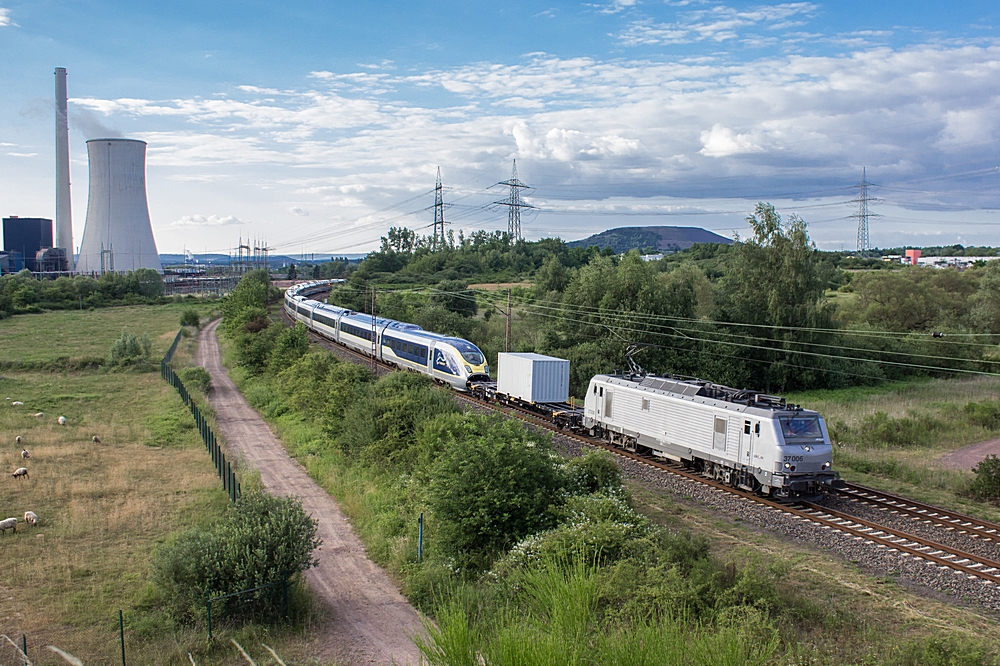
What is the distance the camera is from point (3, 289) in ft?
329

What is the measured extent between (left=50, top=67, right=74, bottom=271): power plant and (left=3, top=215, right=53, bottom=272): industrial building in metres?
46.2

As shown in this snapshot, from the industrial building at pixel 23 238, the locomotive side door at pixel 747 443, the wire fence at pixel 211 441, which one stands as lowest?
the wire fence at pixel 211 441

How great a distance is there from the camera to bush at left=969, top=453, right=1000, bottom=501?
22.0 meters

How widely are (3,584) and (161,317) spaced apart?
88.4m

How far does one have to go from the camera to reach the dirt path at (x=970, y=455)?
27128mm

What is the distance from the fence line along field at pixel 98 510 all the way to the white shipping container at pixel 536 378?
13533mm

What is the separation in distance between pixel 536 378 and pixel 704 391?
32.2 ft

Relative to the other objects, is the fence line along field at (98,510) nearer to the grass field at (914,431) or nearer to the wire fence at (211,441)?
the wire fence at (211,441)

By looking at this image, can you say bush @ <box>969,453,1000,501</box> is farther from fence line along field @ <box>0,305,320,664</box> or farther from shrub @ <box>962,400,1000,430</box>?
fence line along field @ <box>0,305,320,664</box>

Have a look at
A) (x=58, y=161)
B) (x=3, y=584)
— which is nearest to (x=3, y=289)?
(x=58, y=161)

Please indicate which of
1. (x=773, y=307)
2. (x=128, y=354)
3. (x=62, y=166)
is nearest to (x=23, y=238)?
(x=62, y=166)

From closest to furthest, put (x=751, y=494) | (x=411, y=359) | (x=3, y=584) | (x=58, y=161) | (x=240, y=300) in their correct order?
(x=3, y=584)
(x=751, y=494)
(x=411, y=359)
(x=240, y=300)
(x=58, y=161)

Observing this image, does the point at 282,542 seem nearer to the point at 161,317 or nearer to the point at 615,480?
the point at 615,480

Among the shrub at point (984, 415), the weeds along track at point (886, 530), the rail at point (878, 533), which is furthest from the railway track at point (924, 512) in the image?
the shrub at point (984, 415)
